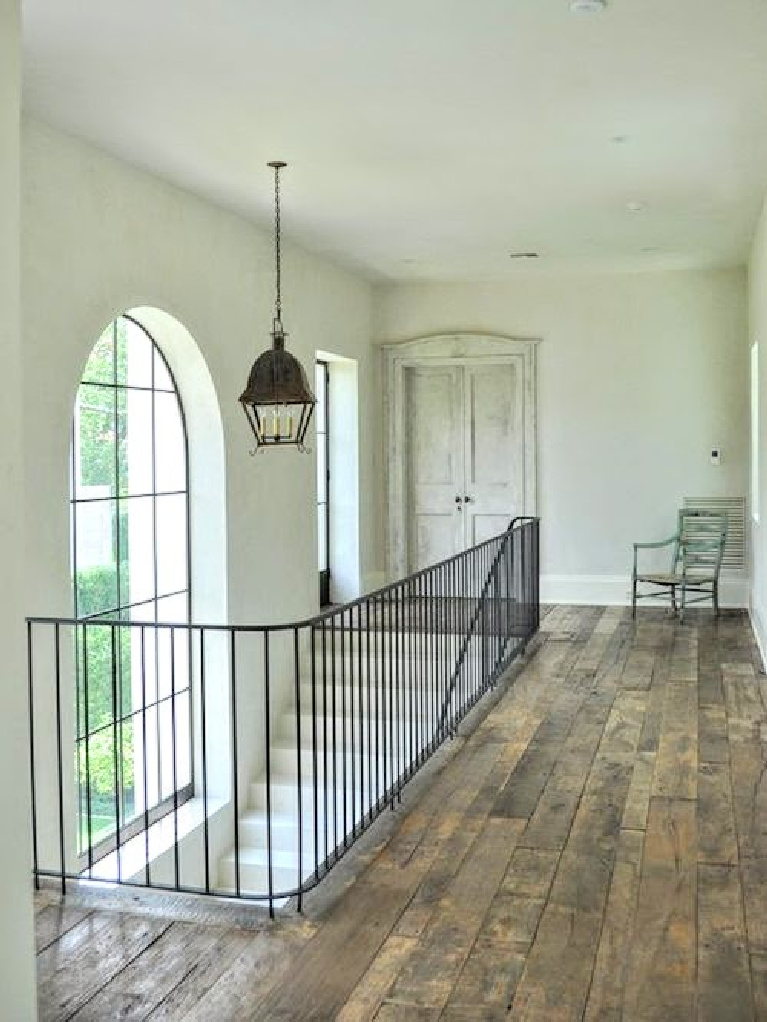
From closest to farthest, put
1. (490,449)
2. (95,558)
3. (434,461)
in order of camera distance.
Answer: (95,558) → (490,449) → (434,461)

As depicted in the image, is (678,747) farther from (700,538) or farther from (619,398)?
(619,398)

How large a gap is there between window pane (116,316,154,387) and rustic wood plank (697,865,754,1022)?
13.7 ft

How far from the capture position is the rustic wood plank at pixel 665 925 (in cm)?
308

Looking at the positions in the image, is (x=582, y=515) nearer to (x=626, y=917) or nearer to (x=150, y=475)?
(x=150, y=475)

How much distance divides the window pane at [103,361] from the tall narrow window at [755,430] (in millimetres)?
4556

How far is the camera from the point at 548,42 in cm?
432

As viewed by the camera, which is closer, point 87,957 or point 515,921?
point 87,957

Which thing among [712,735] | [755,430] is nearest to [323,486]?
[755,430]

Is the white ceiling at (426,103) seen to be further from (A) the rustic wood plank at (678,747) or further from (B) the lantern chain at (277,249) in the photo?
(A) the rustic wood plank at (678,747)

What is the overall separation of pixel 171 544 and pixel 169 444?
610 mm

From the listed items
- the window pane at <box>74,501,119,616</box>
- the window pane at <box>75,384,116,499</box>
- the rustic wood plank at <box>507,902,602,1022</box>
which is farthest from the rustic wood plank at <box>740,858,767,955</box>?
the window pane at <box>75,384,116,499</box>

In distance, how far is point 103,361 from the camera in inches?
256

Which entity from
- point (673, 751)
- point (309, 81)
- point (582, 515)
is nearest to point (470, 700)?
point (673, 751)

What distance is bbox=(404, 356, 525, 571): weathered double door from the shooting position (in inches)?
424
